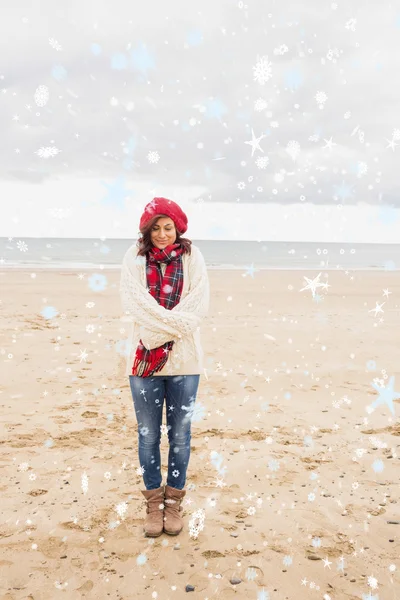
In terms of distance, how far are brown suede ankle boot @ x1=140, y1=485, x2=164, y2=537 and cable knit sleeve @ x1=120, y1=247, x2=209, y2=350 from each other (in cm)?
112

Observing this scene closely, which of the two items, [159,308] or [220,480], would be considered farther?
[220,480]

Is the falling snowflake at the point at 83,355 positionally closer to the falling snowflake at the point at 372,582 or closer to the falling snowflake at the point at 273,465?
the falling snowflake at the point at 273,465

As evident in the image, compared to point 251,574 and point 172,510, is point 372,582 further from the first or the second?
point 172,510

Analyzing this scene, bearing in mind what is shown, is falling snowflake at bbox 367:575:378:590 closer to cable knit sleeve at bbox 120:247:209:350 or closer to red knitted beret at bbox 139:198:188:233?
cable knit sleeve at bbox 120:247:209:350

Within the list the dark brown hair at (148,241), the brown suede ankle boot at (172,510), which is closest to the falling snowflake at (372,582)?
the brown suede ankle boot at (172,510)

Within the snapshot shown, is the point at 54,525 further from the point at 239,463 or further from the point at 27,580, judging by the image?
the point at 239,463

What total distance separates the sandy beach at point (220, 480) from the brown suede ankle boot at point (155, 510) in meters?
0.09

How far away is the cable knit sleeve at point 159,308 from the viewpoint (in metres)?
3.12

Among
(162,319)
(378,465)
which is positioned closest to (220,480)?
(378,465)

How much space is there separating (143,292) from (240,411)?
2972 millimetres

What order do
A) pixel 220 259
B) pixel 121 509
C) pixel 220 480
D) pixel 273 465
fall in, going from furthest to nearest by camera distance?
pixel 220 259 < pixel 273 465 < pixel 220 480 < pixel 121 509

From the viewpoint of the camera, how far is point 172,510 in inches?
137

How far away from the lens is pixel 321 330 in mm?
10383

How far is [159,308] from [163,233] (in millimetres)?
488
